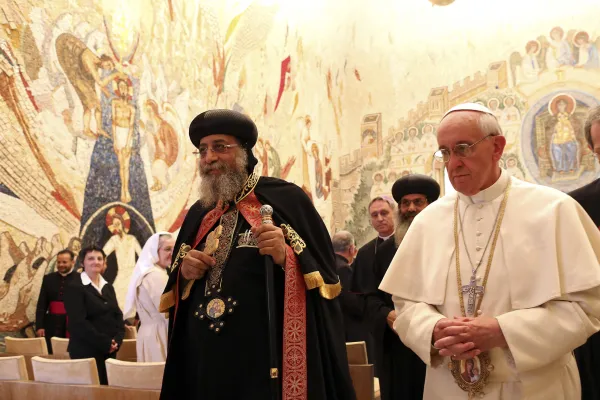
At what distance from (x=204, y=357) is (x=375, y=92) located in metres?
16.0

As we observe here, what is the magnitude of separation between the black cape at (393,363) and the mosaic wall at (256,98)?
5345 mm

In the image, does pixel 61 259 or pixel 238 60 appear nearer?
pixel 61 259

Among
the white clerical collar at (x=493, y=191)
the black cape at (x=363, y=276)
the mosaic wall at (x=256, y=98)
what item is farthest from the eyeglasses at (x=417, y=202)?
the mosaic wall at (x=256, y=98)

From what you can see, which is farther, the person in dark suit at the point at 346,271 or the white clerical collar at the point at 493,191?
the person in dark suit at the point at 346,271

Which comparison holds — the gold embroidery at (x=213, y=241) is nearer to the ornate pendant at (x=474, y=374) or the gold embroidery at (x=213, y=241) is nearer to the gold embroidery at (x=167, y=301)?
the gold embroidery at (x=167, y=301)

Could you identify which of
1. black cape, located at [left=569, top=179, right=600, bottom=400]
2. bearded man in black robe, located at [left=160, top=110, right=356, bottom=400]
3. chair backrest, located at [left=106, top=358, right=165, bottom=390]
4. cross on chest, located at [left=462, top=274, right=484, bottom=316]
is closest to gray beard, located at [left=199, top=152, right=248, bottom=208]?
bearded man in black robe, located at [left=160, top=110, right=356, bottom=400]

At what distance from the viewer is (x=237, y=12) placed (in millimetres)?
13750

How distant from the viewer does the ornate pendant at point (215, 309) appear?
3279mm

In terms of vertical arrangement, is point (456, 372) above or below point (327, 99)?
below

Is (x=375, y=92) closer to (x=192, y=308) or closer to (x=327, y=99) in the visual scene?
(x=327, y=99)

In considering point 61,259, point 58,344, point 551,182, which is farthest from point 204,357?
point 551,182

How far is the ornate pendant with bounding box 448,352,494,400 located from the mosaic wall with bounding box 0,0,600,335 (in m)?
6.72

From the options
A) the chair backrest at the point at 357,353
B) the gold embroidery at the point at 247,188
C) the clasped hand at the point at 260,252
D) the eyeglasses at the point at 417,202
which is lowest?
the chair backrest at the point at 357,353

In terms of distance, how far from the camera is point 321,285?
3297 millimetres
